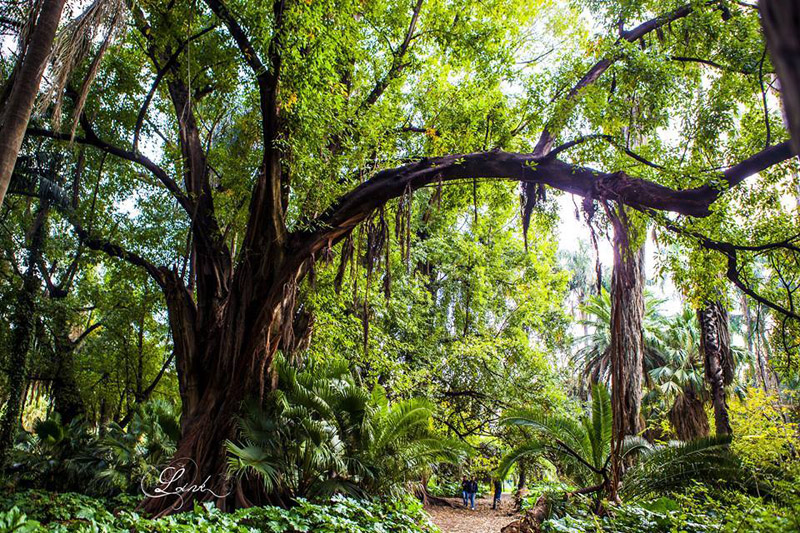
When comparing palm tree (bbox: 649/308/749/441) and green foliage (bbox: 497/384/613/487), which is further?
palm tree (bbox: 649/308/749/441)

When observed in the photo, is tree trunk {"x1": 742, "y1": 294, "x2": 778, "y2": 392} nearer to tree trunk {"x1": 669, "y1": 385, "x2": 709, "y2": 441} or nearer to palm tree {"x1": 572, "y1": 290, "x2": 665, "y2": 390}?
tree trunk {"x1": 669, "y1": 385, "x2": 709, "y2": 441}

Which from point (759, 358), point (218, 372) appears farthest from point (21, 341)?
point (759, 358)

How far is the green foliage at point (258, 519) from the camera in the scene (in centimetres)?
454

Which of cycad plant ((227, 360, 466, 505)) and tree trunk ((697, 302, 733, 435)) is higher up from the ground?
tree trunk ((697, 302, 733, 435))

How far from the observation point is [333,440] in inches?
296

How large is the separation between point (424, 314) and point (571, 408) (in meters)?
4.82

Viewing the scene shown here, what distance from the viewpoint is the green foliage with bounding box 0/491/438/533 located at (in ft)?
14.9

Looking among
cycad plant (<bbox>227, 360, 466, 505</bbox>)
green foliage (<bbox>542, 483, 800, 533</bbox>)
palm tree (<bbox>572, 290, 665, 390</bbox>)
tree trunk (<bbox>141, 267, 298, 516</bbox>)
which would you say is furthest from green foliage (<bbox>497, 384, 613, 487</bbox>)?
palm tree (<bbox>572, 290, 665, 390</bbox>)

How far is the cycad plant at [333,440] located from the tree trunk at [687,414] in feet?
37.9

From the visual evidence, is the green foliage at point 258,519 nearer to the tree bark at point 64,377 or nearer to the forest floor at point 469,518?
the forest floor at point 469,518

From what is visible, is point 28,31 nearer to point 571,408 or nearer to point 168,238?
point 168,238

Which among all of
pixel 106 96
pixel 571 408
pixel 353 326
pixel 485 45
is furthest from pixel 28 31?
pixel 571 408

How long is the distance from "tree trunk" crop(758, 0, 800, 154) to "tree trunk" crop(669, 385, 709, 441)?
18120 mm

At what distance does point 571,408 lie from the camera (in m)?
13.0
